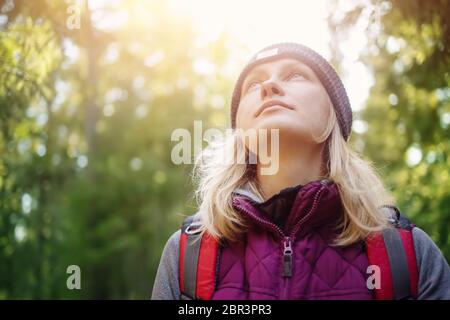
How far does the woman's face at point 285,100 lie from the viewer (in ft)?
9.05

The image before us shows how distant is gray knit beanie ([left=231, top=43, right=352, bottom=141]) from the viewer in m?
3.03

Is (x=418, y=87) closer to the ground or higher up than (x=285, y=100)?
higher up

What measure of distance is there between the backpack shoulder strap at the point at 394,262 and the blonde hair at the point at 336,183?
8cm

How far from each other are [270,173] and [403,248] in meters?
0.83

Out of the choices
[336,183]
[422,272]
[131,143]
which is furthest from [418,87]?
[131,143]

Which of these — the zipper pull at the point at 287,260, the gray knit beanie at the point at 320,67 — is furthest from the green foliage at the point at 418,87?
the zipper pull at the point at 287,260

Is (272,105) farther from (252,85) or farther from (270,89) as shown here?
(252,85)

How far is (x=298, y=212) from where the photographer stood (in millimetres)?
2572

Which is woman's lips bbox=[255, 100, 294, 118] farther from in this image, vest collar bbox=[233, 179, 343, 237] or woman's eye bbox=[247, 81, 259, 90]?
vest collar bbox=[233, 179, 343, 237]

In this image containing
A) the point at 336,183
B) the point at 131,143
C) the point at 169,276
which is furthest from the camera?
the point at 131,143

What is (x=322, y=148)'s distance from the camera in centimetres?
301

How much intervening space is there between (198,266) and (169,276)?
215mm

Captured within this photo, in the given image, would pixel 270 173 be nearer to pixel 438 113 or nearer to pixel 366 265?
pixel 366 265

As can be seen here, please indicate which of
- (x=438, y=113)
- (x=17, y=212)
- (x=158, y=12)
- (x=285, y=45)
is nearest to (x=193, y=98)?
(x=158, y=12)
